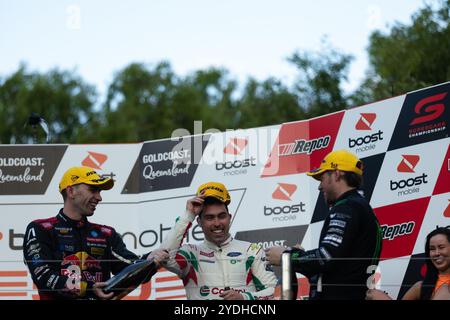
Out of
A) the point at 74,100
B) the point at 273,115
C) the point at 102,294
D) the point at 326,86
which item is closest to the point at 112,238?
the point at 102,294

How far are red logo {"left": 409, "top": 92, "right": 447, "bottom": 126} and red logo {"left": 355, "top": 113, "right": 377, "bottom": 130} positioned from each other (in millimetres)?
556

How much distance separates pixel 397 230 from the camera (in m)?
10.2

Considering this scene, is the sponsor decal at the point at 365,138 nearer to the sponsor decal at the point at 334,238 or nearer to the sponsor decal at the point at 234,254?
the sponsor decal at the point at 234,254

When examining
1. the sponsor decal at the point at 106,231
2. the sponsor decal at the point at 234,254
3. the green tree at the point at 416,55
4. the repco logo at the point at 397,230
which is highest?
the green tree at the point at 416,55

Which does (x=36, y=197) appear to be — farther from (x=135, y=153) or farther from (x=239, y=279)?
(x=239, y=279)

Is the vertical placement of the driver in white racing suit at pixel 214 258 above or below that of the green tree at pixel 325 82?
below

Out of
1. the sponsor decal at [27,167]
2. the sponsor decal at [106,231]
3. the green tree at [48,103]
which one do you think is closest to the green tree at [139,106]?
the green tree at [48,103]

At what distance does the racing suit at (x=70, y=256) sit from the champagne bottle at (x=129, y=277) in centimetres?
14

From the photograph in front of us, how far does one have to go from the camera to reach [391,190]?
1037 cm

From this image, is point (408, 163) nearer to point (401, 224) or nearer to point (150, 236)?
point (401, 224)

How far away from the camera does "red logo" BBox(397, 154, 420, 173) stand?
33.5 feet

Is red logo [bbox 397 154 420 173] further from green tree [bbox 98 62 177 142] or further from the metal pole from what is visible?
green tree [bbox 98 62 177 142]

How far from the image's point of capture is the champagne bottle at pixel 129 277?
26.0ft
